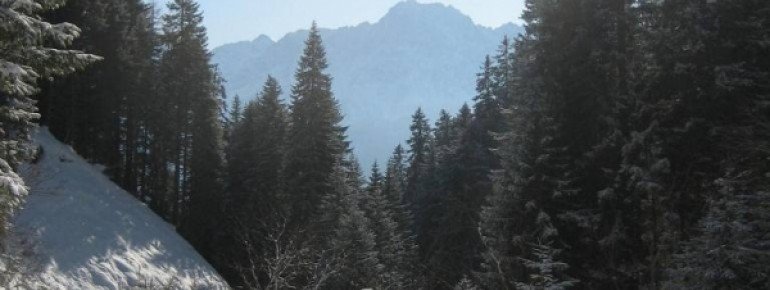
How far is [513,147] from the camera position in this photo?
763 inches

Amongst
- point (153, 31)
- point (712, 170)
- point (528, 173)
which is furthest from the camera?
point (153, 31)

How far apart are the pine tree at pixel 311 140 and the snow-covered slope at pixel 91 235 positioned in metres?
6.29

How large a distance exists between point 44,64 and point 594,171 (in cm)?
1516

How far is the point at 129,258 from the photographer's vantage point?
1026 inches

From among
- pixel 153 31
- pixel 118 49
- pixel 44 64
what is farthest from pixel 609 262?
pixel 153 31

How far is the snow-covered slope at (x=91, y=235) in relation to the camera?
22234 millimetres

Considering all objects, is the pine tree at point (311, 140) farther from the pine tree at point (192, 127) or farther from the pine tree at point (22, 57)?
the pine tree at point (22, 57)

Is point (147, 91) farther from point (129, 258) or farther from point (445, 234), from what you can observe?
point (445, 234)

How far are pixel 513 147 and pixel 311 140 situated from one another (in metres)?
18.3

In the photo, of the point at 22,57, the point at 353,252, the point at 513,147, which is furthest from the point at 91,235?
the point at 22,57

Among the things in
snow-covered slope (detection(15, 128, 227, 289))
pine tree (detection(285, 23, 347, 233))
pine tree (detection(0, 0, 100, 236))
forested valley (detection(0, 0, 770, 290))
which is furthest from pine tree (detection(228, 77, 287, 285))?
pine tree (detection(0, 0, 100, 236))

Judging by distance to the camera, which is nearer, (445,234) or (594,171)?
(594,171)

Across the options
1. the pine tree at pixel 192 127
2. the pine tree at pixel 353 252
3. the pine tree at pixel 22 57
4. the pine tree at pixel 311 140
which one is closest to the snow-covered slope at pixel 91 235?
the pine tree at pixel 192 127

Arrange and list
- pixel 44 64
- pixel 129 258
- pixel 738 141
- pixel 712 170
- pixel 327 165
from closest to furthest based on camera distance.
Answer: pixel 44 64, pixel 738 141, pixel 712 170, pixel 129 258, pixel 327 165
